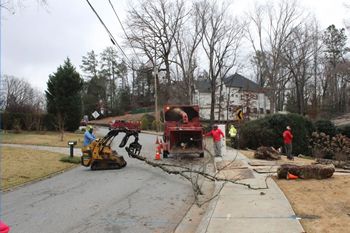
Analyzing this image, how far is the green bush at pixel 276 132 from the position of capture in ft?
96.2

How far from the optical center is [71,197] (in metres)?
12.2

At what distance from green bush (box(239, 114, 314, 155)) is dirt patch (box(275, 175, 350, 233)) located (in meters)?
15.4

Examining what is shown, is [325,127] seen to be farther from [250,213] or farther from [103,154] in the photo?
[250,213]

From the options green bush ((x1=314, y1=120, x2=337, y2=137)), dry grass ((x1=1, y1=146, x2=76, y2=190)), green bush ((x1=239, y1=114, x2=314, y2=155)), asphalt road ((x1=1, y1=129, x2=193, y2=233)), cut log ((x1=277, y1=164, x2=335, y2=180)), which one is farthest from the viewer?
green bush ((x1=314, y1=120, x2=337, y2=137))

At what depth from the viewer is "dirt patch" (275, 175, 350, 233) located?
7.70 meters

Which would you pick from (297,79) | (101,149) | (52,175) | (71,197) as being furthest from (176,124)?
(297,79)

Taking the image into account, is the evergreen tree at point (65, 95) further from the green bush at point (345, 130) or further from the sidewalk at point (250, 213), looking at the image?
the sidewalk at point (250, 213)

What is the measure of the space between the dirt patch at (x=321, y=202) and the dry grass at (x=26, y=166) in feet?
29.8

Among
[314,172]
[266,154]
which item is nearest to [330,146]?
[266,154]

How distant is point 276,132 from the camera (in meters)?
29.5

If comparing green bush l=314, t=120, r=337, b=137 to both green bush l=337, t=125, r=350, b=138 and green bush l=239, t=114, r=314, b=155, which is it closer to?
green bush l=337, t=125, r=350, b=138

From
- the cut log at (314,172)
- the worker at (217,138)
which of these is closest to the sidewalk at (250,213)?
the cut log at (314,172)

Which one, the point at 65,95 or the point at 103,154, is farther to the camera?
the point at 65,95

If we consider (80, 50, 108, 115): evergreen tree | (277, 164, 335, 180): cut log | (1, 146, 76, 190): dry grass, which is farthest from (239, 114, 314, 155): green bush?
A: (80, 50, 108, 115): evergreen tree
